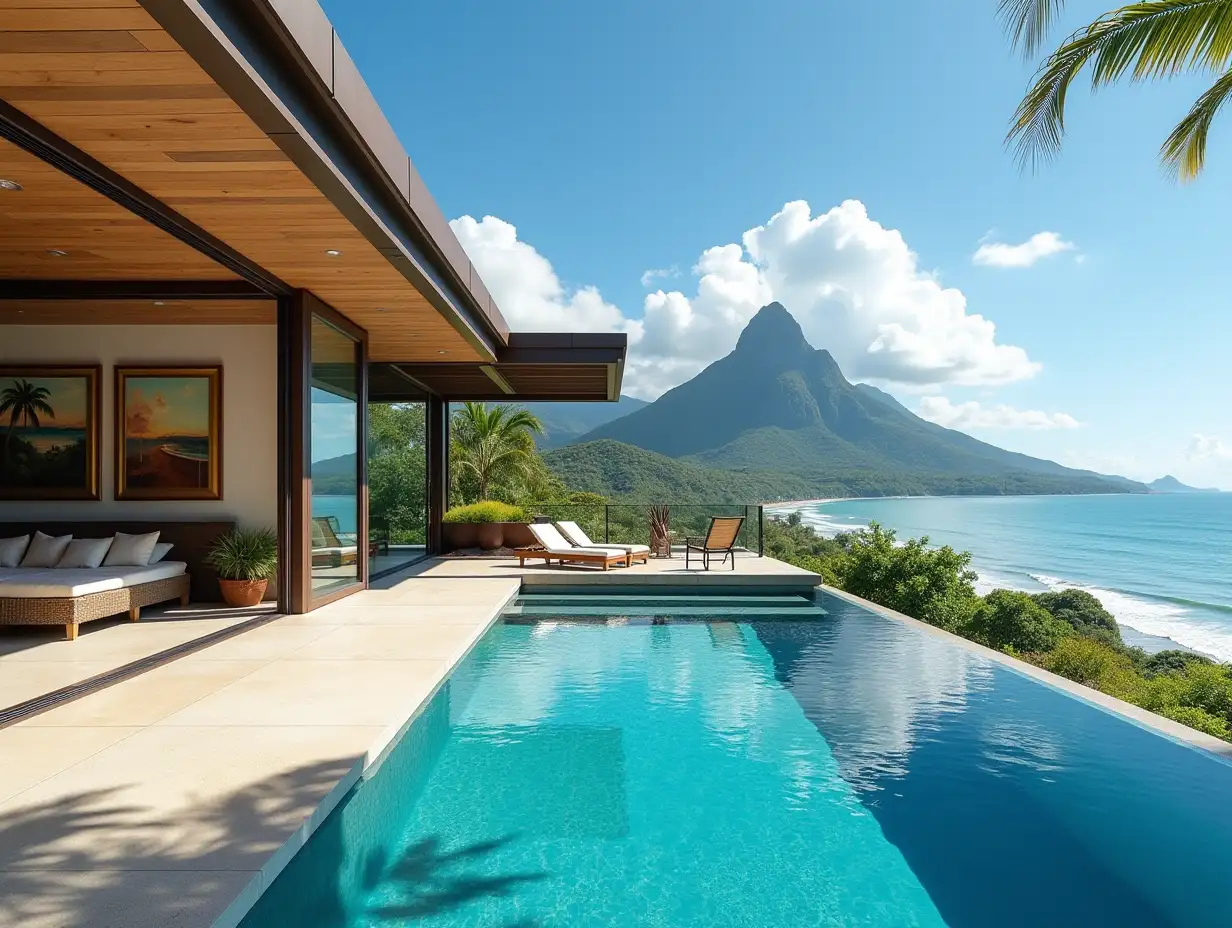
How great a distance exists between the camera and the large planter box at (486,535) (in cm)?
1447

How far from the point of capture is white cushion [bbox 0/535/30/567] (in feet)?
24.9

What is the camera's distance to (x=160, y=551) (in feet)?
26.2

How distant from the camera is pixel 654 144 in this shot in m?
24.1

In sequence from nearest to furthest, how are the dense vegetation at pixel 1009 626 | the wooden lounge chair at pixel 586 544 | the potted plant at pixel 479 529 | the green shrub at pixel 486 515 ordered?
the dense vegetation at pixel 1009 626
the wooden lounge chair at pixel 586 544
the potted plant at pixel 479 529
the green shrub at pixel 486 515

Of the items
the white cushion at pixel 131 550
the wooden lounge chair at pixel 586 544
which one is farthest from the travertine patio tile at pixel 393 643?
the wooden lounge chair at pixel 586 544

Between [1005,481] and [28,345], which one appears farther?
[1005,481]

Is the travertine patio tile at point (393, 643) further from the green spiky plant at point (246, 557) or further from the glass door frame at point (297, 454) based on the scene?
the green spiky plant at point (246, 557)

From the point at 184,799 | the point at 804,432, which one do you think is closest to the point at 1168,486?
the point at 804,432

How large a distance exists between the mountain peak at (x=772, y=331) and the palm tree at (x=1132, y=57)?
260ft

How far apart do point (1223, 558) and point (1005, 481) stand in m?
33.7

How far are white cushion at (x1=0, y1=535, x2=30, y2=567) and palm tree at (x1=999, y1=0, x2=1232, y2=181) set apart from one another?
379 inches

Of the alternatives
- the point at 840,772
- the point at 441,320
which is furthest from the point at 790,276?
the point at 840,772

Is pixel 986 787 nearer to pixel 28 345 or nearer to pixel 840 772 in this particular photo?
pixel 840 772

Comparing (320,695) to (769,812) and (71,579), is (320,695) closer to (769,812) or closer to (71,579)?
(769,812)
